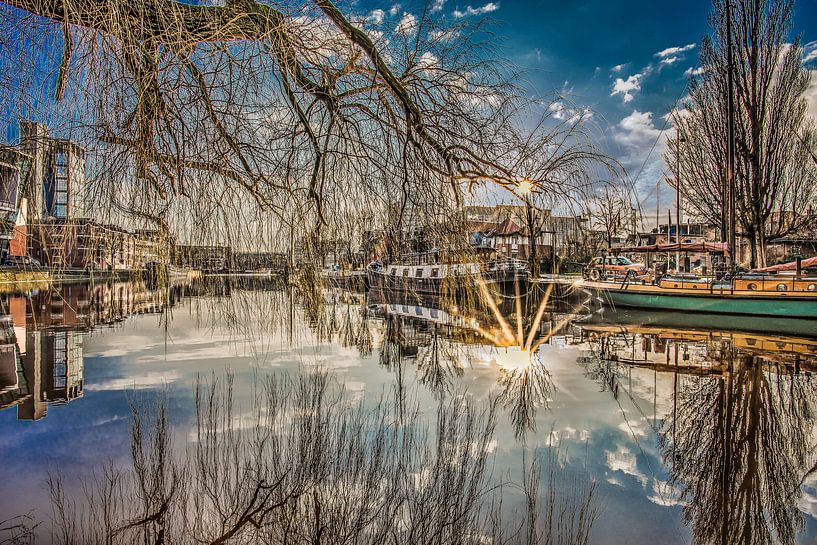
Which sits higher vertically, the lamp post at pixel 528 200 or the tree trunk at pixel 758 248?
the tree trunk at pixel 758 248

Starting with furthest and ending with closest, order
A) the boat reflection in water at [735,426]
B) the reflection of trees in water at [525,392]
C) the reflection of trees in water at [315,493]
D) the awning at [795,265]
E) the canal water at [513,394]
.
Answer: the awning at [795,265] < the reflection of trees in water at [525,392] < the boat reflection in water at [735,426] < the canal water at [513,394] < the reflection of trees in water at [315,493]

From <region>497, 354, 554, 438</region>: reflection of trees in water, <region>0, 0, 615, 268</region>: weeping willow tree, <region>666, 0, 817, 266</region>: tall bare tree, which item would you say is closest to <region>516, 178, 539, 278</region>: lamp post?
<region>0, 0, 615, 268</region>: weeping willow tree

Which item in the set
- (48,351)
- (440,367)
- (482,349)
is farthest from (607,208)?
(48,351)

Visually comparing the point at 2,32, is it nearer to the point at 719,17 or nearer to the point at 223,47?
the point at 223,47

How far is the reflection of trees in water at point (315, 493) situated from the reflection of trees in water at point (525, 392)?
92 cm

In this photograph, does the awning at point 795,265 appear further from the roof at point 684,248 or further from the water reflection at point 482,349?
the water reflection at point 482,349

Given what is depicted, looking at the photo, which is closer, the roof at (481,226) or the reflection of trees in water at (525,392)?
the roof at (481,226)

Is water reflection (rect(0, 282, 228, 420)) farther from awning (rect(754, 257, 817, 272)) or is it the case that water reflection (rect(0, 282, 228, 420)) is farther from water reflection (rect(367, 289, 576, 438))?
awning (rect(754, 257, 817, 272))

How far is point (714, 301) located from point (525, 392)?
38.6 ft

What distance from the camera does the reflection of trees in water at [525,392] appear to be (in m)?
5.42

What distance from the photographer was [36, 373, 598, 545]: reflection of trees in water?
3.10m

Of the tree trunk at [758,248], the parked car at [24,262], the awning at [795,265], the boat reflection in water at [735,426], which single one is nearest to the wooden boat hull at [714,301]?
the awning at [795,265]

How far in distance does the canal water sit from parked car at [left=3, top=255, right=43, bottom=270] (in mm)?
150

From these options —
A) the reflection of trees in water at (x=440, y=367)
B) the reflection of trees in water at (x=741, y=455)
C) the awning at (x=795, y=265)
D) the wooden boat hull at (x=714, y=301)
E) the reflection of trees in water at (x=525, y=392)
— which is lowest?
the reflection of trees in water at (x=741, y=455)
